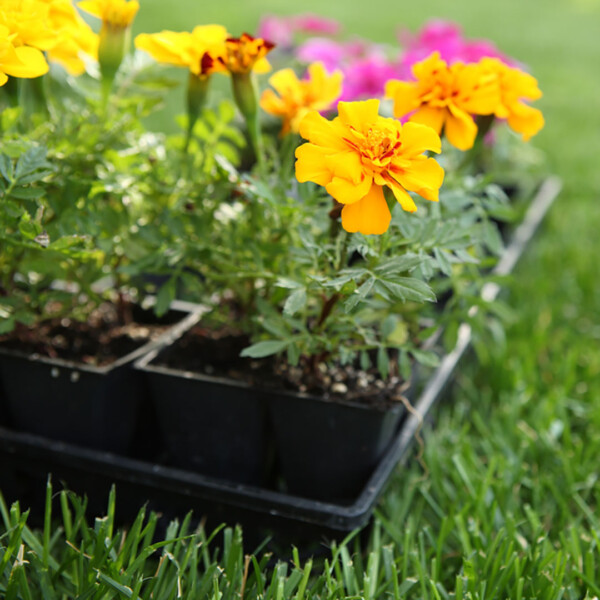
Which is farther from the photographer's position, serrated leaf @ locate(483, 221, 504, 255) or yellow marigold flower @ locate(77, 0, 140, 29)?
serrated leaf @ locate(483, 221, 504, 255)

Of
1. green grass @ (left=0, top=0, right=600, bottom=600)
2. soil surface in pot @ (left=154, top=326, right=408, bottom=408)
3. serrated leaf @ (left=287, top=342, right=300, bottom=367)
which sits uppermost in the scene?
serrated leaf @ (left=287, top=342, right=300, bottom=367)

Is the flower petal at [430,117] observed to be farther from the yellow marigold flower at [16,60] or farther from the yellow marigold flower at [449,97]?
the yellow marigold flower at [16,60]

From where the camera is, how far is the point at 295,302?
3.04 ft

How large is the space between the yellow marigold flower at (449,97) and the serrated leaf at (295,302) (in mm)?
266

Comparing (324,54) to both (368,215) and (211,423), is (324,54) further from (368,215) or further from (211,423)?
(368,215)

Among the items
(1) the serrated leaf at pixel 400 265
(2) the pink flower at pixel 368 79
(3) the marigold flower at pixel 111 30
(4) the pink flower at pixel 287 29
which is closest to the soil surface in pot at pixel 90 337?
(3) the marigold flower at pixel 111 30

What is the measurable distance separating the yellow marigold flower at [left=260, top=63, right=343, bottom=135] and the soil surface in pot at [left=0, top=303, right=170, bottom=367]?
0.44 metres

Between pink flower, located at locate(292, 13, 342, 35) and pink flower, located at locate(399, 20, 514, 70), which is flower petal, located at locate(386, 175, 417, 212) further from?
pink flower, located at locate(292, 13, 342, 35)

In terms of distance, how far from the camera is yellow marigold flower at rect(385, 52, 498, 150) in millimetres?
991

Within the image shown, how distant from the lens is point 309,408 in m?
1.12

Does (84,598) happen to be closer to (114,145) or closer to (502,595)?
(502,595)

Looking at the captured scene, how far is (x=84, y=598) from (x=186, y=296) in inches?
20.3

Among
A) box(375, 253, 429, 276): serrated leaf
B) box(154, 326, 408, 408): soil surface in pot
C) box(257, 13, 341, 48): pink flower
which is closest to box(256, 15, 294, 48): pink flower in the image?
box(257, 13, 341, 48): pink flower

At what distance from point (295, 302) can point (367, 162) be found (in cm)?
20
